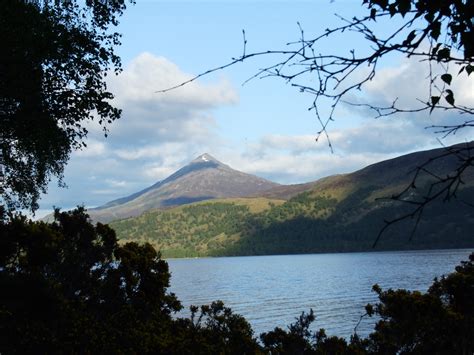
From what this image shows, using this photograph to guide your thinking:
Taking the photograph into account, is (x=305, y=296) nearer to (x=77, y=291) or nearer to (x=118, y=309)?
(x=77, y=291)

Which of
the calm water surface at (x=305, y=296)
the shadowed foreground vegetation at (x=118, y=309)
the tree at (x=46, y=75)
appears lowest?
the calm water surface at (x=305, y=296)

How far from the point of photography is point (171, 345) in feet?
64.9

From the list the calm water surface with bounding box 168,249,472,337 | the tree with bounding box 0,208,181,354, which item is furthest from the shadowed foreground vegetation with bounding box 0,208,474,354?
the calm water surface with bounding box 168,249,472,337

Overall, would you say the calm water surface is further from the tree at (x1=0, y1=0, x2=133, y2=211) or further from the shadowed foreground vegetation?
the tree at (x1=0, y1=0, x2=133, y2=211)

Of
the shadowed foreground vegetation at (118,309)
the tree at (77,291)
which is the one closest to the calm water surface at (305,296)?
the shadowed foreground vegetation at (118,309)

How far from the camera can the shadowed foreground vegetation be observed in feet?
59.2

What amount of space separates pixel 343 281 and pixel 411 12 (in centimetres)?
16077

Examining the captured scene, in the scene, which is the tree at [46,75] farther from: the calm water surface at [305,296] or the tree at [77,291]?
the calm water surface at [305,296]

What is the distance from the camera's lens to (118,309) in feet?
71.4

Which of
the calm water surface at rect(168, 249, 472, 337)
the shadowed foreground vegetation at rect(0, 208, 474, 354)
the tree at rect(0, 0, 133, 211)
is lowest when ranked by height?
the calm water surface at rect(168, 249, 472, 337)

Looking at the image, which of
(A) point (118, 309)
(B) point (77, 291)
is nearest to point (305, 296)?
(B) point (77, 291)

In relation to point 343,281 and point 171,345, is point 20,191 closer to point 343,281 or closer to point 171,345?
point 171,345

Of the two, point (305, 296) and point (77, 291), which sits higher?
point (77, 291)

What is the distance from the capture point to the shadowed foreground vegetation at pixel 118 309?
18047mm
